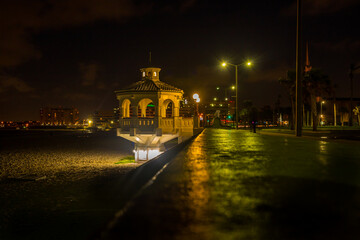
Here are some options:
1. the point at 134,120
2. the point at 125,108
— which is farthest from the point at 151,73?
the point at 134,120

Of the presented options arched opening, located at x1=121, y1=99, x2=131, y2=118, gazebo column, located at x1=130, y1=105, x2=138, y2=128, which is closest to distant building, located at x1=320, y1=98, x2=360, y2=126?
arched opening, located at x1=121, y1=99, x2=131, y2=118

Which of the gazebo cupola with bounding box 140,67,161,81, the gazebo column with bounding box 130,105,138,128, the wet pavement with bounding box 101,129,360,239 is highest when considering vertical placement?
the gazebo cupola with bounding box 140,67,161,81

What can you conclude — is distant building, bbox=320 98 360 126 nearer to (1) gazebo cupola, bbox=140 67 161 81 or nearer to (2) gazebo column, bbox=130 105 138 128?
(1) gazebo cupola, bbox=140 67 161 81

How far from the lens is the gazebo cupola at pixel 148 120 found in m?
24.8

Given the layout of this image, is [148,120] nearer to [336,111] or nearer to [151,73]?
[151,73]

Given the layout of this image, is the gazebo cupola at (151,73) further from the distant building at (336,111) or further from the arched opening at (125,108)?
the distant building at (336,111)

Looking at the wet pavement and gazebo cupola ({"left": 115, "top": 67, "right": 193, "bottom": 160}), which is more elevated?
gazebo cupola ({"left": 115, "top": 67, "right": 193, "bottom": 160})

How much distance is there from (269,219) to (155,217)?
1.66 metres

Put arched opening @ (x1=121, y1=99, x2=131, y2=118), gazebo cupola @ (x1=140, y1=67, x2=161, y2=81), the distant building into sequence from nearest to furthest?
arched opening @ (x1=121, y1=99, x2=131, y2=118) < gazebo cupola @ (x1=140, y1=67, x2=161, y2=81) < the distant building

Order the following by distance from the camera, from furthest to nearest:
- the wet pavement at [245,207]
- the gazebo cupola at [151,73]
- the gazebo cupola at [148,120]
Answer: the gazebo cupola at [151,73] → the gazebo cupola at [148,120] → the wet pavement at [245,207]

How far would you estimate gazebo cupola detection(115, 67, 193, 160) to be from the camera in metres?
24.8

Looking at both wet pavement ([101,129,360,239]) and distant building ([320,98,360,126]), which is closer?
wet pavement ([101,129,360,239])

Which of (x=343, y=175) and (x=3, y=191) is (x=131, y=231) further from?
(x=3, y=191)

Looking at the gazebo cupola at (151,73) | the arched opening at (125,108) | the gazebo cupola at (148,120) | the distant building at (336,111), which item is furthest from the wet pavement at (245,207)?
the distant building at (336,111)
